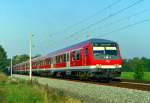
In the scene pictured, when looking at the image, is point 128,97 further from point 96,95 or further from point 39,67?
point 39,67

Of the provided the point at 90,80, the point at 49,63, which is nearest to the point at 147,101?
the point at 90,80

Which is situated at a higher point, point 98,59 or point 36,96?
point 98,59

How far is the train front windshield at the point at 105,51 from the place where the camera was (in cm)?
2708

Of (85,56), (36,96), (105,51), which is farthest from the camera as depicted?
(85,56)

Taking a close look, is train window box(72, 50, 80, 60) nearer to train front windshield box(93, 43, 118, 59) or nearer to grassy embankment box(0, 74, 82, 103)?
train front windshield box(93, 43, 118, 59)

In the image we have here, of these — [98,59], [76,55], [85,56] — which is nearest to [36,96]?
[98,59]

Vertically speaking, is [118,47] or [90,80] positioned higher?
[118,47]

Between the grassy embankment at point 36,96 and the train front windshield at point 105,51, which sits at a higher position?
the train front windshield at point 105,51

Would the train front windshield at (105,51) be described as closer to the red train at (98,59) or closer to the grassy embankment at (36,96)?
the red train at (98,59)

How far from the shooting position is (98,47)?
89.9 ft

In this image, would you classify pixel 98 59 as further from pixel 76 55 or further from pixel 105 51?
pixel 76 55

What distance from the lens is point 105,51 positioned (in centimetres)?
2741

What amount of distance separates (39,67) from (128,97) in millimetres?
40553

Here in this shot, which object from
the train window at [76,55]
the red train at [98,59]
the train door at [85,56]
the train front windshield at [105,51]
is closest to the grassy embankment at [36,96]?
the red train at [98,59]
